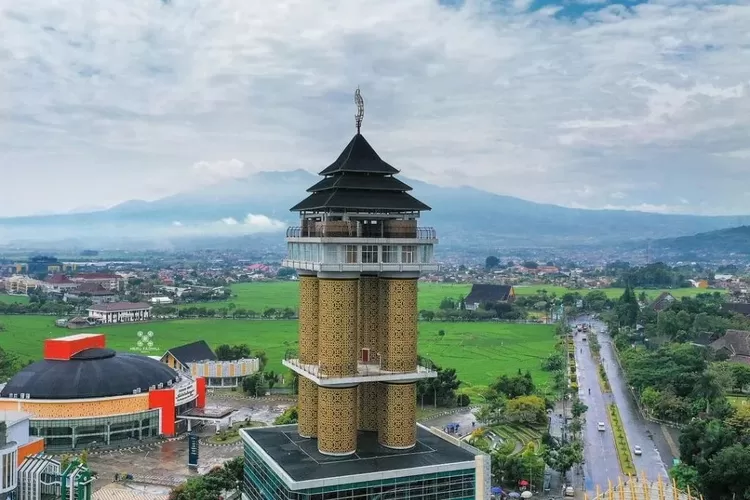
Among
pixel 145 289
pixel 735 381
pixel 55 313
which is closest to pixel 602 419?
pixel 735 381

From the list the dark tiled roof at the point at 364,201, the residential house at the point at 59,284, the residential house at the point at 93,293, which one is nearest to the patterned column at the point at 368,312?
the dark tiled roof at the point at 364,201

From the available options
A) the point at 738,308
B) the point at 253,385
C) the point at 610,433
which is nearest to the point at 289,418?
the point at 253,385

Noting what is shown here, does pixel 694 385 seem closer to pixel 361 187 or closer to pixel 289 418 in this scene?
pixel 289 418

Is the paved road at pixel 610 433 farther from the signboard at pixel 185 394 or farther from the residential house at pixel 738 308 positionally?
the residential house at pixel 738 308

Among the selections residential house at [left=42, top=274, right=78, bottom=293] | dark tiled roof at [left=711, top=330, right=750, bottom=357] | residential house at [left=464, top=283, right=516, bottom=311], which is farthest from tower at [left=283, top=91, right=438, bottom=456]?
residential house at [left=42, top=274, right=78, bottom=293]

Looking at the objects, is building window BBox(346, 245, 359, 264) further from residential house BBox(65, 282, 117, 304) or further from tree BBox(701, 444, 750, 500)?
residential house BBox(65, 282, 117, 304)
